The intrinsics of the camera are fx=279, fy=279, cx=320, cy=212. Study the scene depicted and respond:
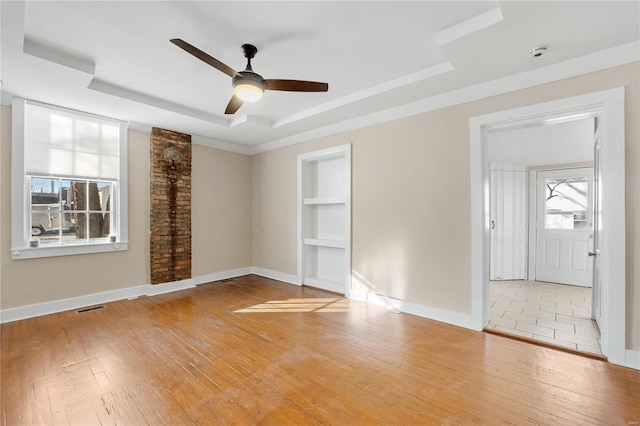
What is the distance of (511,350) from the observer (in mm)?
2732

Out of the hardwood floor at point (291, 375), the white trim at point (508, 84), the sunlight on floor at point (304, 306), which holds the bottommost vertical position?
the sunlight on floor at point (304, 306)

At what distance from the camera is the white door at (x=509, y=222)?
5852mm

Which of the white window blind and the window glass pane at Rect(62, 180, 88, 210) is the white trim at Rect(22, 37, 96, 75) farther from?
the window glass pane at Rect(62, 180, 88, 210)

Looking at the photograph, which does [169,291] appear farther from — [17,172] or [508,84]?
[508,84]

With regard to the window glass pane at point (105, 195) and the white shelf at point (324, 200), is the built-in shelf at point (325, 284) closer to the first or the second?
the white shelf at point (324, 200)

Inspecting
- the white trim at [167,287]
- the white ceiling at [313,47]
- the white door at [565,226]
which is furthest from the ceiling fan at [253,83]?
the white door at [565,226]

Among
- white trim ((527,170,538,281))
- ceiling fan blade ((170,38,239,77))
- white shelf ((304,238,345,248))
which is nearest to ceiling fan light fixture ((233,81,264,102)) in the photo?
ceiling fan blade ((170,38,239,77))

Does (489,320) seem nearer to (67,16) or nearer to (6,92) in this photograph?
(67,16)

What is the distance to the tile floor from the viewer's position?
2.98 meters

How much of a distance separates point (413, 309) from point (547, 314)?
1787 millimetres

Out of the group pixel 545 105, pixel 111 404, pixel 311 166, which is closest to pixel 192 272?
pixel 311 166

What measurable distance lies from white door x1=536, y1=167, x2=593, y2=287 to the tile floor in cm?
36

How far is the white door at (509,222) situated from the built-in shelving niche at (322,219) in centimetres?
343

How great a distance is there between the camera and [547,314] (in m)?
3.72
